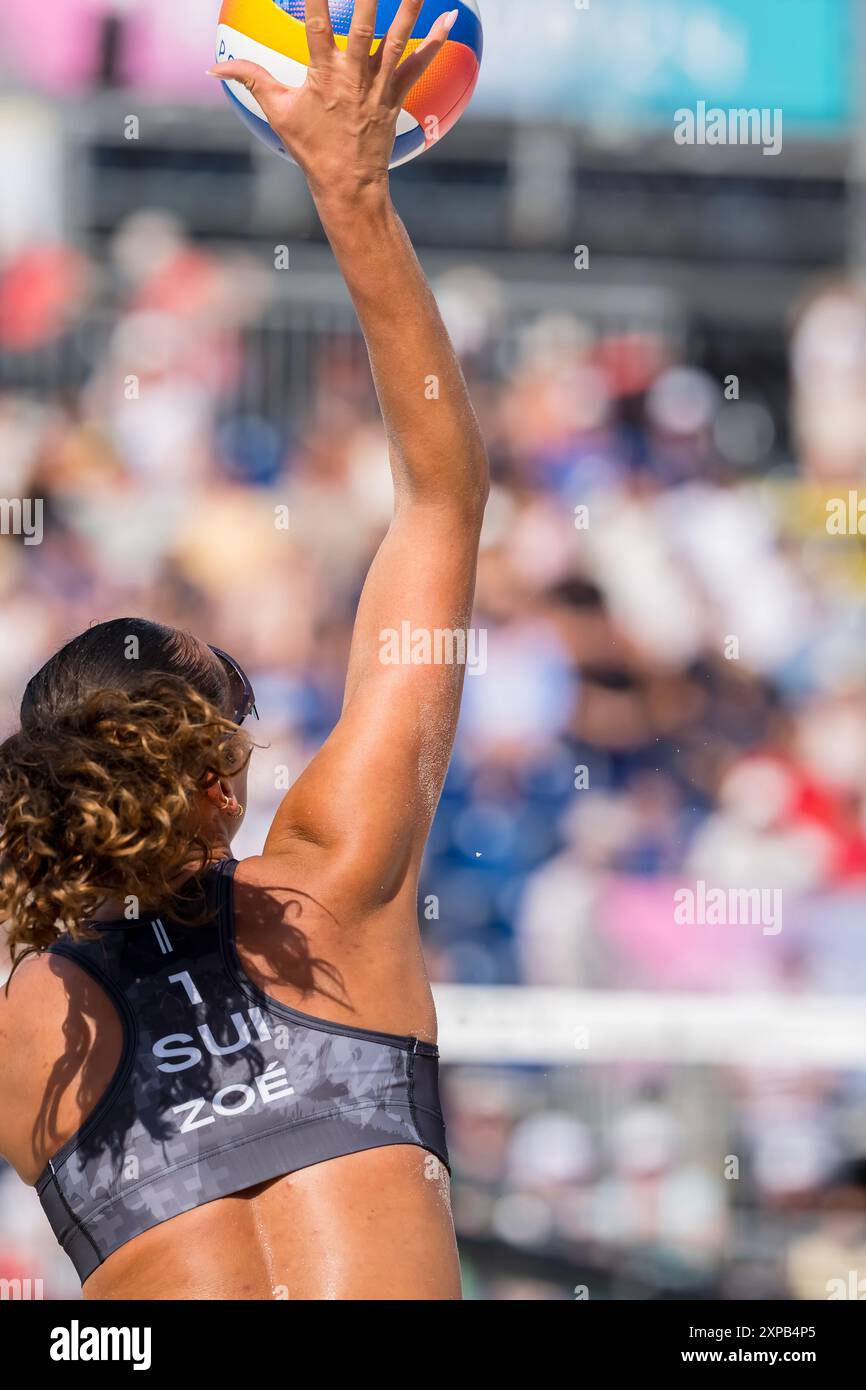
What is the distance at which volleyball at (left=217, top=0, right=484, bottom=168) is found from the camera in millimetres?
2459

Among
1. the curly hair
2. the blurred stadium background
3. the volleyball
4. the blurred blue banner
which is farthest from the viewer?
the blurred blue banner

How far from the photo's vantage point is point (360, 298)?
68.2 inches

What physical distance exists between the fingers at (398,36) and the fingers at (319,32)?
57 millimetres

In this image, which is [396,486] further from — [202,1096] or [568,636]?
[568,636]

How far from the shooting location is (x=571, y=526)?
19.7 feet

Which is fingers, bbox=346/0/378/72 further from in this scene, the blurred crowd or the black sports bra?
the blurred crowd

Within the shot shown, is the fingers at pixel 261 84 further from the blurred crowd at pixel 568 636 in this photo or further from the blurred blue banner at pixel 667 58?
the blurred blue banner at pixel 667 58

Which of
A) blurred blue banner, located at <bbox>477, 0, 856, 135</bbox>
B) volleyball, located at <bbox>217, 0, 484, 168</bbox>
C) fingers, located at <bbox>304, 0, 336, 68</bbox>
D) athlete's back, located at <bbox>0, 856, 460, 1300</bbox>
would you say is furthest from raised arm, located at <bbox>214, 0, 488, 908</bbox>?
blurred blue banner, located at <bbox>477, 0, 856, 135</bbox>

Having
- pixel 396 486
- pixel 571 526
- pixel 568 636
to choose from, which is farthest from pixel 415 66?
pixel 571 526

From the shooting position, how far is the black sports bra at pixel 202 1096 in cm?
168

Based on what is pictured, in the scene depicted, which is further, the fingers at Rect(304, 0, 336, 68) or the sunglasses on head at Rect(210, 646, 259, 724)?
the sunglasses on head at Rect(210, 646, 259, 724)

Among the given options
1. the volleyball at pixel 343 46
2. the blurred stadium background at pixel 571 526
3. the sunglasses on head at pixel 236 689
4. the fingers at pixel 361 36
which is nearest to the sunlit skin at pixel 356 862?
the fingers at pixel 361 36

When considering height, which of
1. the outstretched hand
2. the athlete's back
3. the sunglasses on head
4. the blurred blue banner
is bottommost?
the athlete's back
